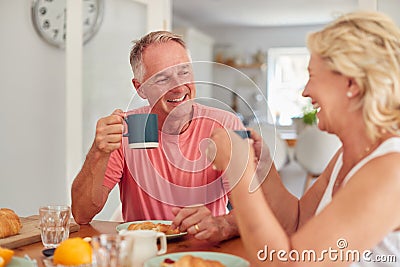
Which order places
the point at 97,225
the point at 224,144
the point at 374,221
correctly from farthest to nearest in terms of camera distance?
the point at 97,225 → the point at 224,144 → the point at 374,221

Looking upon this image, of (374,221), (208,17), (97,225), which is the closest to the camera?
(374,221)

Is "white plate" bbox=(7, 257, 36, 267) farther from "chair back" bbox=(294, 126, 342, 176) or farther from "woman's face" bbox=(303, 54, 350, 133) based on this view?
"chair back" bbox=(294, 126, 342, 176)

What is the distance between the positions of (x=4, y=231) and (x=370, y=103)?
3.07 ft

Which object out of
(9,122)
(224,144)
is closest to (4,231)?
(224,144)

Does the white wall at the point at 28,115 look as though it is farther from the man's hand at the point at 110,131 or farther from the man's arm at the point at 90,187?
the man's hand at the point at 110,131

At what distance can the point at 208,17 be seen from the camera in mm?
Answer: 8852

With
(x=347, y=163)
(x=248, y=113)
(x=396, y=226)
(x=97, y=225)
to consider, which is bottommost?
(x=97, y=225)

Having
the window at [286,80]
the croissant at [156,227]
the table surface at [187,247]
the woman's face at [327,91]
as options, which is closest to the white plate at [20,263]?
the table surface at [187,247]

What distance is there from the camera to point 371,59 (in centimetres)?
107

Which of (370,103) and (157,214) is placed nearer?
(370,103)

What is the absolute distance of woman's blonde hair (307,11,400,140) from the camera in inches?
42.1

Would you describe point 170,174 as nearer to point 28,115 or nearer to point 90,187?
point 90,187

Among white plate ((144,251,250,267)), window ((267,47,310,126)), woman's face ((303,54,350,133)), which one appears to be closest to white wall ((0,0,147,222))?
white plate ((144,251,250,267))

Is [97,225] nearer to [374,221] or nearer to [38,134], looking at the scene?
[374,221]
